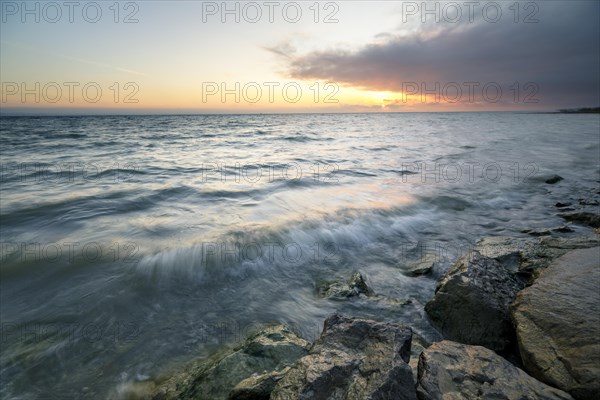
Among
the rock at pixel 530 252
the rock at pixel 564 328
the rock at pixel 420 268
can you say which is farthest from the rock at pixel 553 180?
the rock at pixel 564 328

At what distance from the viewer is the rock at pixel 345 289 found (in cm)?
474

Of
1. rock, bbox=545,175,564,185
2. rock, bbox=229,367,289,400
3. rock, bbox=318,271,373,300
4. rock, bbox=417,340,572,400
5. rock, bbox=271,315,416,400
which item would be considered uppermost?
rock, bbox=545,175,564,185

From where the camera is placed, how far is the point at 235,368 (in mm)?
2809

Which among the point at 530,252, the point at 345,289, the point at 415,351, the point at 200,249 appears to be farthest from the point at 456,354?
the point at 200,249

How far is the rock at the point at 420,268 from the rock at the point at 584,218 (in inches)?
178

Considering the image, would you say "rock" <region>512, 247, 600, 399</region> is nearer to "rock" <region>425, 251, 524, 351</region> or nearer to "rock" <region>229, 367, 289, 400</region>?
"rock" <region>425, 251, 524, 351</region>

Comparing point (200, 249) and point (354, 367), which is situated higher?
point (354, 367)

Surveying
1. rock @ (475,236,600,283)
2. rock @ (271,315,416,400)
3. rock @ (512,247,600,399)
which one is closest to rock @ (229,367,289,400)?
rock @ (271,315,416,400)

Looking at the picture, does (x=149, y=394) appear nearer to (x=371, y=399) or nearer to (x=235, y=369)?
(x=235, y=369)

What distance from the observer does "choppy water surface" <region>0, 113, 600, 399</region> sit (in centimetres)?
383

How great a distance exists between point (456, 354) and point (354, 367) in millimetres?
902

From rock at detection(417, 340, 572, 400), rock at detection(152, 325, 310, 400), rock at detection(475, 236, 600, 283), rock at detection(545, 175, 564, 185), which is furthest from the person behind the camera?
rock at detection(545, 175, 564, 185)

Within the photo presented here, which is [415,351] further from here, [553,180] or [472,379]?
[553,180]

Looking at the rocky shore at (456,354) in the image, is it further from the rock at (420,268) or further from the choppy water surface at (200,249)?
the rock at (420,268)
